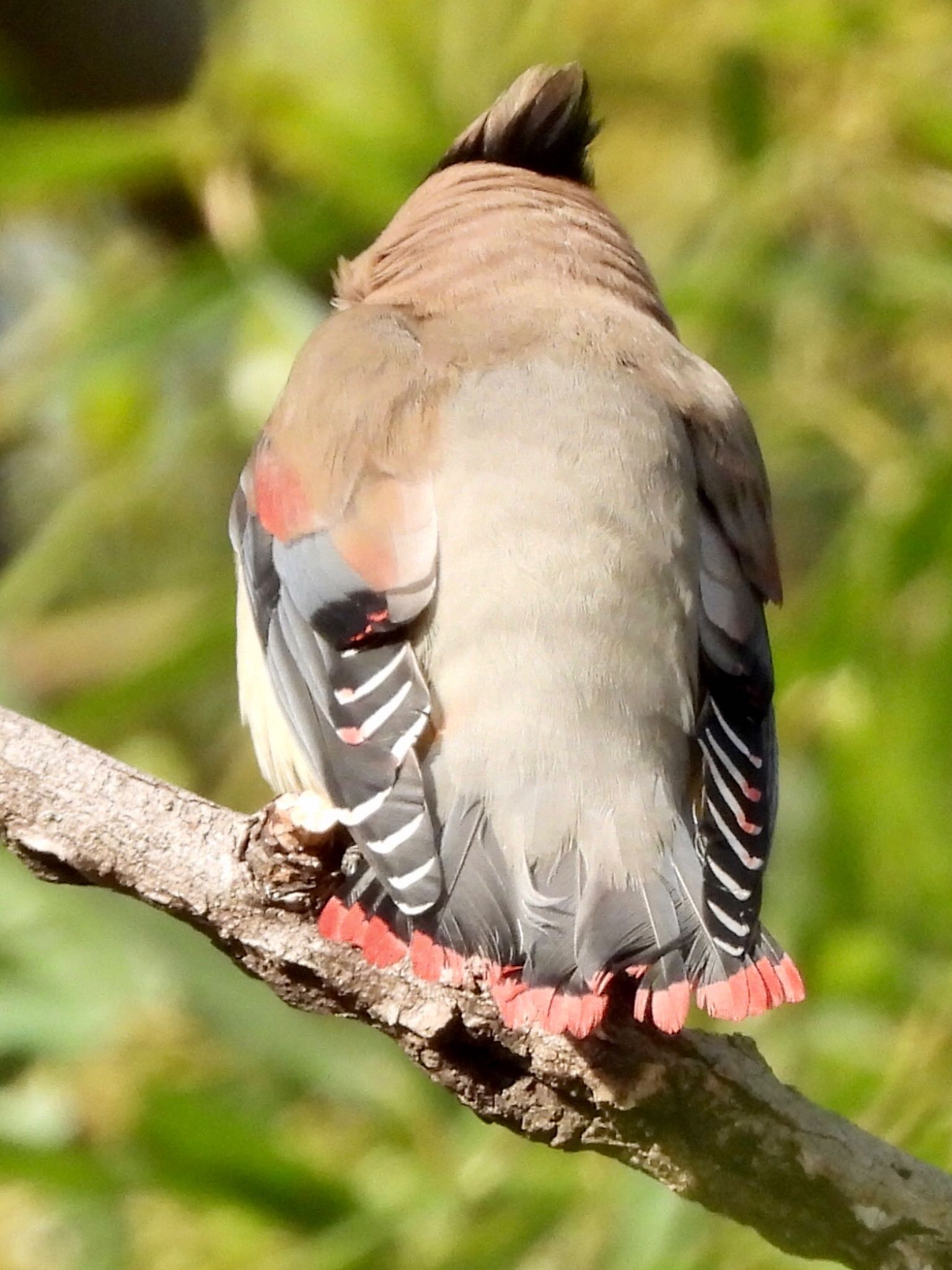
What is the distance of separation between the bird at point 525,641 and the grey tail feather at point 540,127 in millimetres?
412

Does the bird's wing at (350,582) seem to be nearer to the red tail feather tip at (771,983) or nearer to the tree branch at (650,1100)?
the tree branch at (650,1100)

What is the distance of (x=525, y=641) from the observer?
9.89 feet

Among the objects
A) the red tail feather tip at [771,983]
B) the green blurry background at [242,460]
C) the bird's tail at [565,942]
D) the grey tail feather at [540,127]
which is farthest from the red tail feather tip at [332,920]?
the grey tail feather at [540,127]

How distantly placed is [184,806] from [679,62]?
3.24 meters

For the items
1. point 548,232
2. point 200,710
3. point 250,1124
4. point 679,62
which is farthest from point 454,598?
point 200,710

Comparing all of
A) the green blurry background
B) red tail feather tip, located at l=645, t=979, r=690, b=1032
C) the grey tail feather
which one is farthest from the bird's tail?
the grey tail feather

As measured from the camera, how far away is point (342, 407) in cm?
344

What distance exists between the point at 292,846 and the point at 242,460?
3.34m

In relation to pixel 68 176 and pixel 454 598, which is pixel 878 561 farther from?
pixel 68 176

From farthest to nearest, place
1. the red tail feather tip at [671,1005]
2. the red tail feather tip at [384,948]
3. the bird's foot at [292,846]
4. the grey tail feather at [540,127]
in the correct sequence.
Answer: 1. the grey tail feather at [540,127]
2. the bird's foot at [292,846]
3. the red tail feather tip at [384,948]
4. the red tail feather tip at [671,1005]

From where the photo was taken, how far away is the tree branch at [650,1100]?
268 cm

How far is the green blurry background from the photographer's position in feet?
13.1

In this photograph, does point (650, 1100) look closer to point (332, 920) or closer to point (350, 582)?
point (332, 920)

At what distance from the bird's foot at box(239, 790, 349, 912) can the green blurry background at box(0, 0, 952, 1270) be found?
100 centimetres
